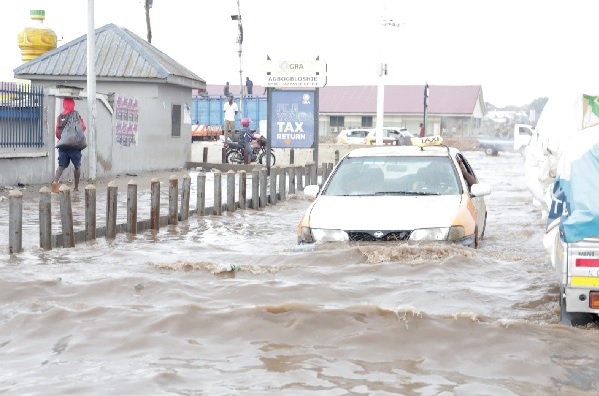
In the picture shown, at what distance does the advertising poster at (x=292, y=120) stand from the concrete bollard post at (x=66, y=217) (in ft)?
39.1

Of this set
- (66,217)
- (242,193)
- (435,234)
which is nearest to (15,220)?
(66,217)

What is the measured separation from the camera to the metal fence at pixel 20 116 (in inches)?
764

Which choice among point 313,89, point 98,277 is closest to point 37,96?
point 313,89

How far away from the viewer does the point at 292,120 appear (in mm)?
24000

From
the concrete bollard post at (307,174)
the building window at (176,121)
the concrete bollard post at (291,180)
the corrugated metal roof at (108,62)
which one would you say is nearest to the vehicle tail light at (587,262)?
the concrete bollard post at (291,180)

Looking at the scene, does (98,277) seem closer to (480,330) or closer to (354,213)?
(354,213)

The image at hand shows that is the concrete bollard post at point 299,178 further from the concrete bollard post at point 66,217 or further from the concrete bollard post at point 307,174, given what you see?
the concrete bollard post at point 66,217

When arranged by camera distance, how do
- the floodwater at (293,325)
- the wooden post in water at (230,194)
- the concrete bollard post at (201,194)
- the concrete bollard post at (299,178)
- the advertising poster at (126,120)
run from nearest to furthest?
1. the floodwater at (293,325)
2. the concrete bollard post at (201,194)
3. the wooden post in water at (230,194)
4. the concrete bollard post at (299,178)
5. the advertising poster at (126,120)

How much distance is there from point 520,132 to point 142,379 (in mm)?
46247

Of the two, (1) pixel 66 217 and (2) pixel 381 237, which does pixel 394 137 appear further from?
(2) pixel 381 237

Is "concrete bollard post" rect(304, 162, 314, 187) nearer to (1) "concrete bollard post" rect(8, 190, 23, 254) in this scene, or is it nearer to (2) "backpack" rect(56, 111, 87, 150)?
(2) "backpack" rect(56, 111, 87, 150)

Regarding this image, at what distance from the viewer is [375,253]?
10312 mm

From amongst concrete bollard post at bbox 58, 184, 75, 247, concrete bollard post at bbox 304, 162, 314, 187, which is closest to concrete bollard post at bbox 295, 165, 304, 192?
concrete bollard post at bbox 304, 162, 314, 187

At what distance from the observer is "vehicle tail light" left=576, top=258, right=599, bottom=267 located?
6926 mm
